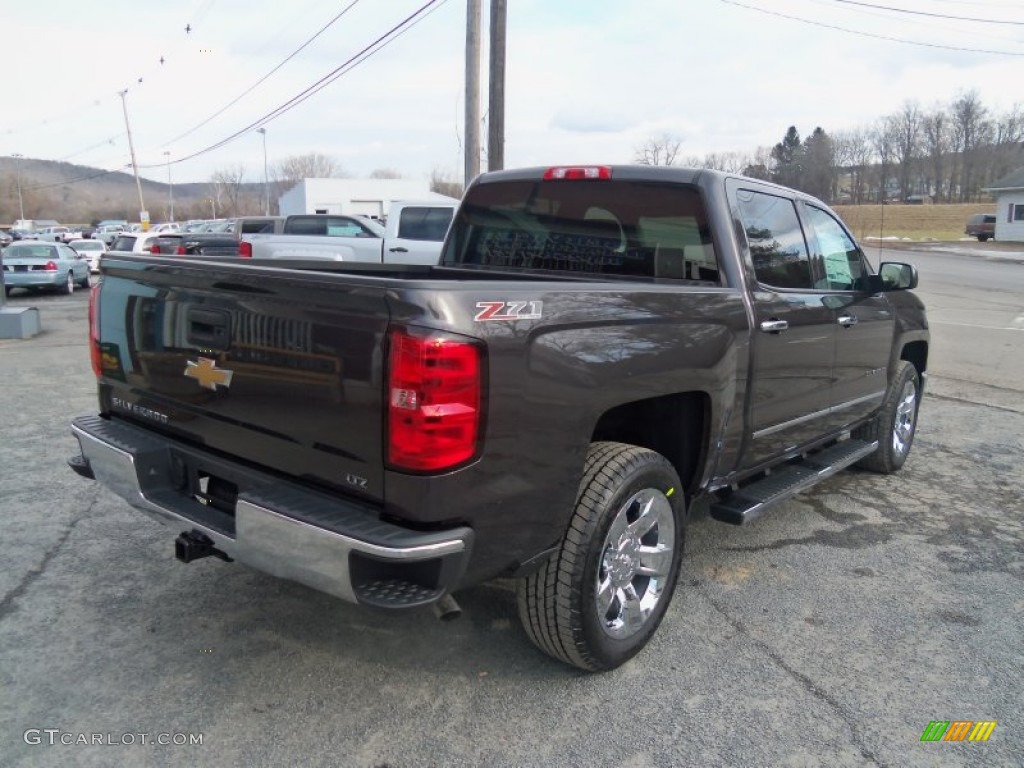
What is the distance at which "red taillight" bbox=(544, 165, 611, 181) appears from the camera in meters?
4.00

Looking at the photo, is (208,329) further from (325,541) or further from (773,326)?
(773,326)

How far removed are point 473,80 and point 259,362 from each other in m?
11.1

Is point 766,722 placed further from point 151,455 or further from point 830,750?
point 151,455

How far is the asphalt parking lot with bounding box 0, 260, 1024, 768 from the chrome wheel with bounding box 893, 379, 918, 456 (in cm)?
107

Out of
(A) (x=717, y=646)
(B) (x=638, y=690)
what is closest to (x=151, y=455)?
(B) (x=638, y=690)

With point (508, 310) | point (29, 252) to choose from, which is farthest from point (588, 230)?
point (29, 252)

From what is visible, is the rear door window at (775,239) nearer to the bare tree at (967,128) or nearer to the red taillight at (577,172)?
the red taillight at (577,172)

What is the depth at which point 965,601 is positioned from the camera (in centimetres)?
384

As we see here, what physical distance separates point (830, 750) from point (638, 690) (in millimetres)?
698

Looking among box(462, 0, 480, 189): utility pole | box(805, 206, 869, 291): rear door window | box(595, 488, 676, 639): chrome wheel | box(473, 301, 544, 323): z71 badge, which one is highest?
box(462, 0, 480, 189): utility pole

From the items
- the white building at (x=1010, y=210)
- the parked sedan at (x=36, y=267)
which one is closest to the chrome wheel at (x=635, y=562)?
the parked sedan at (x=36, y=267)

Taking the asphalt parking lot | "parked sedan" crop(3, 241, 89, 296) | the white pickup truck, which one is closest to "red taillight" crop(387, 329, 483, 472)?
the asphalt parking lot

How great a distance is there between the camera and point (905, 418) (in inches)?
235

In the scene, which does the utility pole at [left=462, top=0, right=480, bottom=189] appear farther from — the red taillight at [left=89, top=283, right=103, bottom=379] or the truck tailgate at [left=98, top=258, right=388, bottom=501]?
the truck tailgate at [left=98, top=258, right=388, bottom=501]
